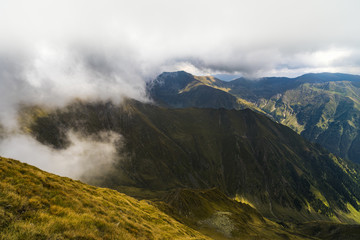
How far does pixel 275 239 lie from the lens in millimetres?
122062

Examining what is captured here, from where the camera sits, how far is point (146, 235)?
77.2ft

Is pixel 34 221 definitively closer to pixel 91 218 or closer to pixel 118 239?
pixel 91 218

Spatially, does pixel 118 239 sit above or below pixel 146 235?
above

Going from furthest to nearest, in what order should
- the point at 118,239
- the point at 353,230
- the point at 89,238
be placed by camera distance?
the point at 353,230 < the point at 118,239 < the point at 89,238

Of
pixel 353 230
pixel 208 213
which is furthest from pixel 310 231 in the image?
pixel 208 213

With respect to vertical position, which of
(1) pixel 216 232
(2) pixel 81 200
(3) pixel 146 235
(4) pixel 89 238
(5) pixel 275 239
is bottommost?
(5) pixel 275 239

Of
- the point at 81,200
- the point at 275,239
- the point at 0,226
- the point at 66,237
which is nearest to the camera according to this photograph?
the point at 0,226

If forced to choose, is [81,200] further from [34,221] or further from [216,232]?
[216,232]

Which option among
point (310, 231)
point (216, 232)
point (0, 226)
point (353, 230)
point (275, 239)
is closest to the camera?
point (0, 226)

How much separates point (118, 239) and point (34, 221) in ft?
23.7

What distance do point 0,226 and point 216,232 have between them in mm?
100737

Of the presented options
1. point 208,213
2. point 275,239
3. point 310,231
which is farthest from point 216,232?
point 310,231

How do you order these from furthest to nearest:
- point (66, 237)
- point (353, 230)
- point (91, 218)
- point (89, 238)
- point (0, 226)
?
point (353, 230), point (91, 218), point (89, 238), point (66, 237), point (0, 226)

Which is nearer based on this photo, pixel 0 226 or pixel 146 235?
pixel 0 226
